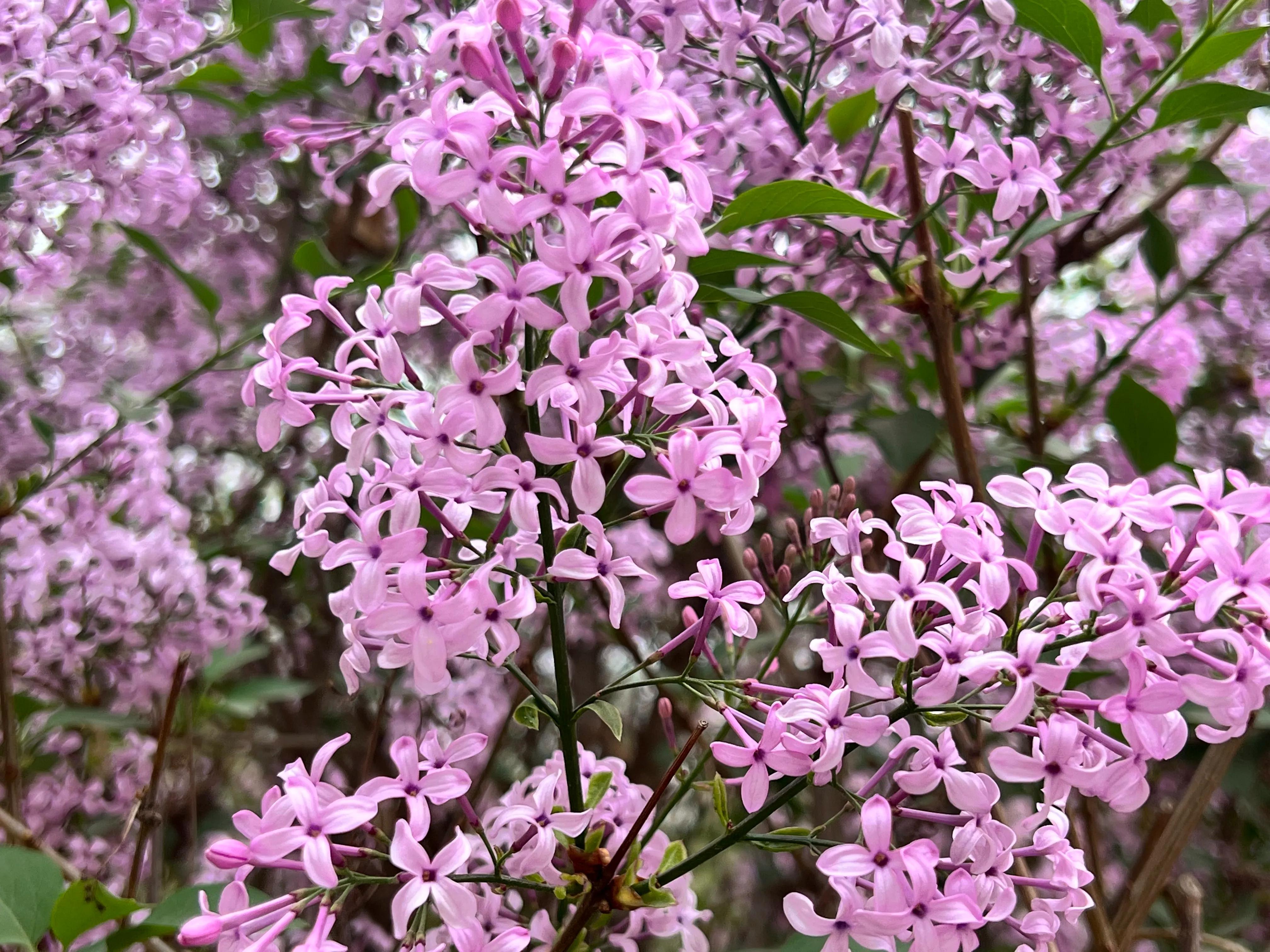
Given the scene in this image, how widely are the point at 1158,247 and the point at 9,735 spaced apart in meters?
1.74

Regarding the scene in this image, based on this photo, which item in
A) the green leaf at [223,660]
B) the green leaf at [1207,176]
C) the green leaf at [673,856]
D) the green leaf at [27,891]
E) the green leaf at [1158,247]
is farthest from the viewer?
the green leaf at [223,660]

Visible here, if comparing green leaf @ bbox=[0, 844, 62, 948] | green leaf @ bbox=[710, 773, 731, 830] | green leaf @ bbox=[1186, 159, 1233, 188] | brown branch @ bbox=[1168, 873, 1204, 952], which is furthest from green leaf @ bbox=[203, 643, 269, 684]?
green leaf @ bbox=[1186, 159, 1233, 188]

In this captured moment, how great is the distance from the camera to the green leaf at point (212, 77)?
1.44m

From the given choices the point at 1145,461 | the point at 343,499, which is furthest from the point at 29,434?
the point at 1145,461

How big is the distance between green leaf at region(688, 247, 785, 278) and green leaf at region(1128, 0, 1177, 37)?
26.6 inches

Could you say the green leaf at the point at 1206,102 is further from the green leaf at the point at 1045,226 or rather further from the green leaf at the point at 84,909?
the green leaf at the point at 84,909

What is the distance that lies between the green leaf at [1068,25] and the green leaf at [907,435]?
18.6 inches

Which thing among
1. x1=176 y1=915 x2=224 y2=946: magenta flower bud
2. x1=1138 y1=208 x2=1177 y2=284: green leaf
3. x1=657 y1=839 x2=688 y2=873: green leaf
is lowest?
x1=657 y1=839 x2=688 y2=873: green leaf

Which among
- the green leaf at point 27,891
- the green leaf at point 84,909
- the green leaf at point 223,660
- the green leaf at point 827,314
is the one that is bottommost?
the green leaf at point 223,660

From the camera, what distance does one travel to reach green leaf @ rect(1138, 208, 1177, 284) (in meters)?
1.53

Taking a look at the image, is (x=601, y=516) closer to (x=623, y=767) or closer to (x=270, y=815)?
(x=623, y=767)

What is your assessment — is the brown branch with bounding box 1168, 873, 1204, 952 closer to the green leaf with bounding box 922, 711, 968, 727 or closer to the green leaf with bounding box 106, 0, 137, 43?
the green leaf with bounding box 922, 711, 968, 727

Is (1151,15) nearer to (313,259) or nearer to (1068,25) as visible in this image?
(1068,25)

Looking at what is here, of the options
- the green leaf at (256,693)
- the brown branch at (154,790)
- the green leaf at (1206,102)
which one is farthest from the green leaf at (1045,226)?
the green leaf at (256,693)
